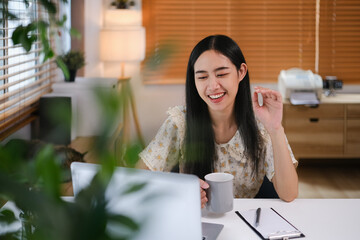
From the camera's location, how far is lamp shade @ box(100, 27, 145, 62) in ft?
13.4

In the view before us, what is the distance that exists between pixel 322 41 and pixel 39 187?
4.82 m

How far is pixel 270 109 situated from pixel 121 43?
2598mm

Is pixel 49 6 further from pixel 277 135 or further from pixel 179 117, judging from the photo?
pixel 179 117

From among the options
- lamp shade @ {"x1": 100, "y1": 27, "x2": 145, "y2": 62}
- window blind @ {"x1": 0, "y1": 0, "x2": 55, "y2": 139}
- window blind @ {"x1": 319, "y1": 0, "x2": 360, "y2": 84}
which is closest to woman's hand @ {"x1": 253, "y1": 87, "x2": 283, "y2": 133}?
window blind @ {"x1": 0, "y1": 0, "x2": 55, "y2": 139}

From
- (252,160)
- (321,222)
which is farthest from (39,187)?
(252,160)

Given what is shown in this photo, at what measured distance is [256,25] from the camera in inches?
186

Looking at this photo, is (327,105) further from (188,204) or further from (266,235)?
(188,204)

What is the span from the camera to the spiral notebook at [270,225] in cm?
127

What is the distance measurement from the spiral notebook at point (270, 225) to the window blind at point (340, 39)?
3.60m

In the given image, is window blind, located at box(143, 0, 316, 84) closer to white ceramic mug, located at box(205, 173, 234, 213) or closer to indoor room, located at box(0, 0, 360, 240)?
indoor room, located at box(0, 0, 360, 240)

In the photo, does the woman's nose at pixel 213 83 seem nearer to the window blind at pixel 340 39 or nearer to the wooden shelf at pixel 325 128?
the wooden shelf at pixel 325 128

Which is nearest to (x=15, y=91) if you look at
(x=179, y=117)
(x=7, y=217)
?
(x=179, y=117)

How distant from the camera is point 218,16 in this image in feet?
15.4

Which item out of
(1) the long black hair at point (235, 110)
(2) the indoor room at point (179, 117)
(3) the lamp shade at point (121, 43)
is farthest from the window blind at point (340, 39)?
(1) the long black hair at point (235, 110)
